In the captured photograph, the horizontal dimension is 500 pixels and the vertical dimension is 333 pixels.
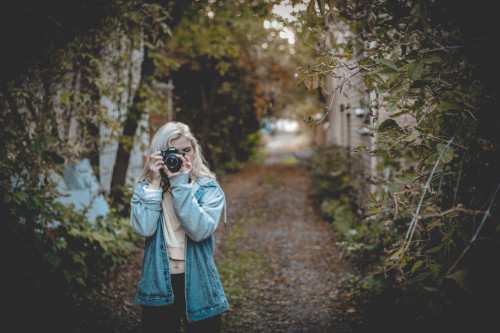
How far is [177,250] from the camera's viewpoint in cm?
240

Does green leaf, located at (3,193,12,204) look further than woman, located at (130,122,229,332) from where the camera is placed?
Yes

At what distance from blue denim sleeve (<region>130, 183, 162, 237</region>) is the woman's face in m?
0.37

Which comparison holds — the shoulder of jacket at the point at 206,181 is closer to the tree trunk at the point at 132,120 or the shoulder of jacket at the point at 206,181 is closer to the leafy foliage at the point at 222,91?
the tree trunk at the point at 132,120

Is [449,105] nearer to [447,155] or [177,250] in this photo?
[447,155]

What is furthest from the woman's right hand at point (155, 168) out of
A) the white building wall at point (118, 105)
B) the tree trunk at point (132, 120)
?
the tree trunk at point (132, 120)

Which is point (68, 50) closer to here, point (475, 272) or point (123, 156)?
point (123, 156)

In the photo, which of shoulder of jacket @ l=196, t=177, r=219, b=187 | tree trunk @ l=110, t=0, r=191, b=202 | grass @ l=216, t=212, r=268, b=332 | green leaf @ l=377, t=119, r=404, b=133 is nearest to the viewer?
green leaf @ l=377, t=119, r=404, b=133

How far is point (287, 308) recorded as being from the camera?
14.7 feet

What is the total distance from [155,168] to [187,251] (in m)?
0.56

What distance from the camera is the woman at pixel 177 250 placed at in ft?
7.53

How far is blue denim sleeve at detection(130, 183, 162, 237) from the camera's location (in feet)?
7.73

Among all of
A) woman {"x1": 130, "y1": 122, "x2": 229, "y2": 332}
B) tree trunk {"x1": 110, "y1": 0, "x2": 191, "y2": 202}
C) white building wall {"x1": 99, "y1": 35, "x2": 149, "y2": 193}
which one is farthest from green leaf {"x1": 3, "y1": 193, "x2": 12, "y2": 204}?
tree trunk {"x1": 110, "y1": 0, "x2": 191, "y2": 202}

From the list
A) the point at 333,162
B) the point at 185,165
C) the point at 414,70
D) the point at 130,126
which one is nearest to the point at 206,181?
the point at 185,165

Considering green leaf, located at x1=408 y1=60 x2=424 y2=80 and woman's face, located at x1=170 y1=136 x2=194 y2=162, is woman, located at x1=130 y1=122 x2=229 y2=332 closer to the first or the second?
woman's face, located at x1=170 y1=136 x2=194 y2=162
